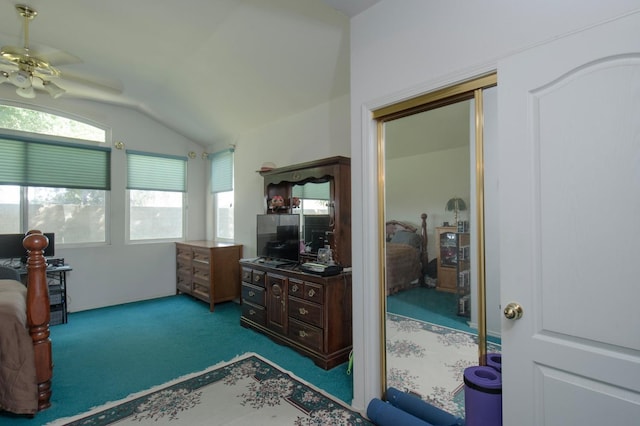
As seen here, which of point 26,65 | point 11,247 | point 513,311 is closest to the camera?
point 513,311

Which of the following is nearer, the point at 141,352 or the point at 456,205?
the point at 456,205

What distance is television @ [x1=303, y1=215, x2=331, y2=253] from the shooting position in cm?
332

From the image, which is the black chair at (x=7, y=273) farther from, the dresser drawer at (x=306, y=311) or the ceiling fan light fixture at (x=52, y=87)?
the dresser drawer at (x=306, y=311)

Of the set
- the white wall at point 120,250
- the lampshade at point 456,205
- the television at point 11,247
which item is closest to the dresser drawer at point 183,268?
the white wall at point 120,250

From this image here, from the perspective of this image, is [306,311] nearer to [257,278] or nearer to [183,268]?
[257,278]

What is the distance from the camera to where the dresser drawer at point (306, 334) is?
2.78 metres

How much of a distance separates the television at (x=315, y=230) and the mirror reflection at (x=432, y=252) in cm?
132

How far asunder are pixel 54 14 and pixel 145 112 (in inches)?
87.5

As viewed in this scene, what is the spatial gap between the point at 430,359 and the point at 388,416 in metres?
0.42

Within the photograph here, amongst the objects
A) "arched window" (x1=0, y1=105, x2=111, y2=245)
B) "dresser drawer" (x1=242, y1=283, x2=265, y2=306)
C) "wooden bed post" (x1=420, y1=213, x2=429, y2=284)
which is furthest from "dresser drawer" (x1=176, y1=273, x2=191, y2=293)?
"wooden bed post" (x1=420, y1=213, x2=429, y2=284)

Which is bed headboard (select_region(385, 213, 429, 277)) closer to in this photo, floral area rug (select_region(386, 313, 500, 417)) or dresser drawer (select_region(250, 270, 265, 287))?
floral area rug (select_region(386, 313, 500, 417))

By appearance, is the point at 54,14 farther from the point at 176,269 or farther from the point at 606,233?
the point at 606,233

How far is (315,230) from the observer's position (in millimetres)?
3432

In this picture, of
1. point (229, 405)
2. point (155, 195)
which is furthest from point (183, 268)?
point (229, 405)
